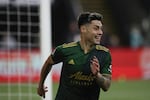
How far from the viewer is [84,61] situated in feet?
27.7

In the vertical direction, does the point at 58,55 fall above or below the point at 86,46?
below

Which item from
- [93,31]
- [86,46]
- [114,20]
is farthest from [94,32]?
[114,20]

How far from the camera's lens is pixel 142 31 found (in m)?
27.4

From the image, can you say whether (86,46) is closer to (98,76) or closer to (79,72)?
(79,72)

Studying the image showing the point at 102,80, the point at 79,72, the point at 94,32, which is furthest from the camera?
the point at 79,72

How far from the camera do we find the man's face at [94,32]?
8.27 metres

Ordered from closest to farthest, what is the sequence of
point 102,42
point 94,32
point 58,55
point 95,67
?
1. point 95,67
2. point 94,32
3. point 58,55
4. point 102,42

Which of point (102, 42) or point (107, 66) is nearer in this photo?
point (107, 66)

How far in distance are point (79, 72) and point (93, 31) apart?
528mm

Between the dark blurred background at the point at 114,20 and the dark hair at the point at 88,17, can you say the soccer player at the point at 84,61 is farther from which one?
the dark blurred background at the point at 114,20

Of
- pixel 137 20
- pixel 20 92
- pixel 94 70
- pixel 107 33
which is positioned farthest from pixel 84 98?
pixel 137 20

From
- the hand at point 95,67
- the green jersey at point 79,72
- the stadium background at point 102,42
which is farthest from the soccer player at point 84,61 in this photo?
the stadium background at point 102,42

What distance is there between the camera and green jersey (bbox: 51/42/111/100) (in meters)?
8.36

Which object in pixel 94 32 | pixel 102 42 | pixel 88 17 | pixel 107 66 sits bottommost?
pixel 102 42
